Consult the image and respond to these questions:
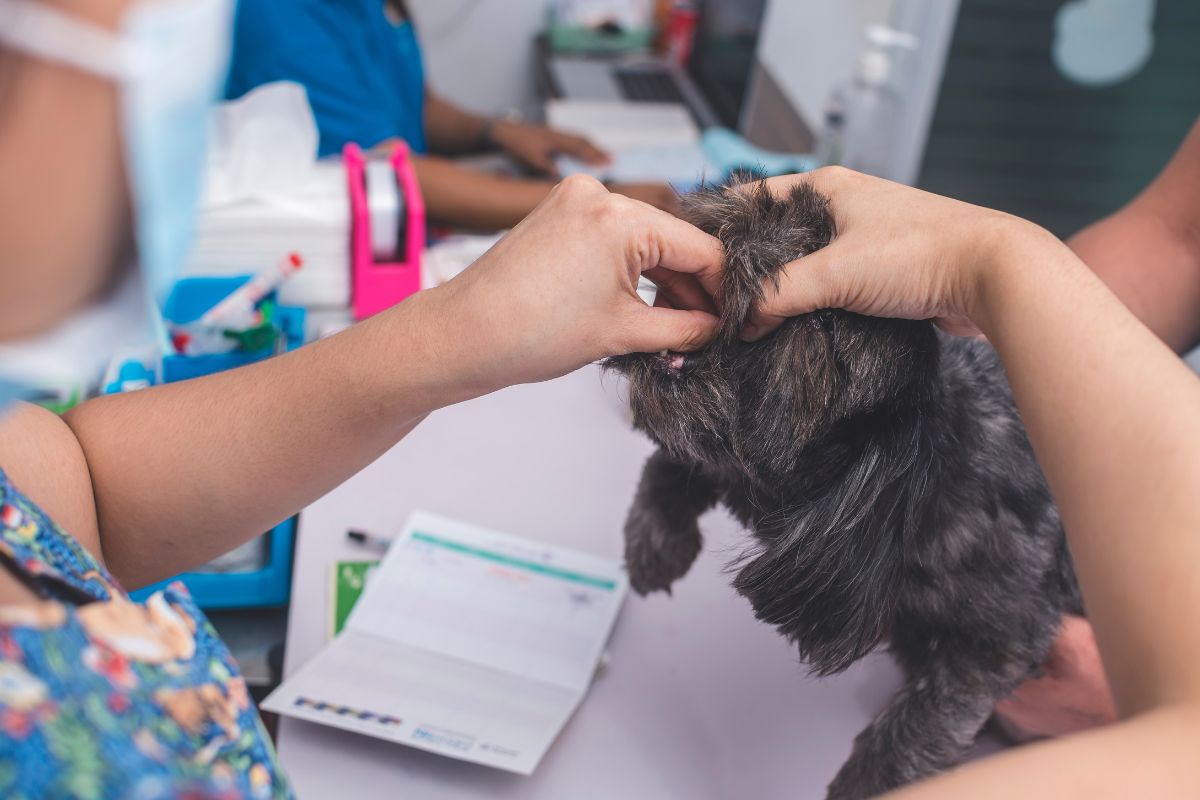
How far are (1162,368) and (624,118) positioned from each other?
92.9 inches

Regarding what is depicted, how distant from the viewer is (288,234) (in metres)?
1.67

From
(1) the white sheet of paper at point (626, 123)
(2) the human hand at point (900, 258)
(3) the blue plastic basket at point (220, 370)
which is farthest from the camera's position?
(1) the white sheet of paper at point (626, 123)

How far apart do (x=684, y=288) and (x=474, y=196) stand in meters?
1.30

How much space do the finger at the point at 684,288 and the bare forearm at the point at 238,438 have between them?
9.4 inches

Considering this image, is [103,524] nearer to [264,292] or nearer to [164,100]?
[164,100]

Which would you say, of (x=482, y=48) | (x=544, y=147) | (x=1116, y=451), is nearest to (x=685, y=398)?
(x=1116, y=451)

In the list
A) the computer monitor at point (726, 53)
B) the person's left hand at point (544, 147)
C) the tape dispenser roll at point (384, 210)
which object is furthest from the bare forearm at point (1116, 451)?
the computer monitor at point (726, 53)

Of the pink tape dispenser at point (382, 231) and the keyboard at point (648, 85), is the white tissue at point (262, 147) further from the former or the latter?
the keyboard at point (648, 85)

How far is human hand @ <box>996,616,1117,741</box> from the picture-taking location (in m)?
1.05

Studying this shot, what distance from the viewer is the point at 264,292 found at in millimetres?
1602

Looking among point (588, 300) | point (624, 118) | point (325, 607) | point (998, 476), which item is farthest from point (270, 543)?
point (624, 118)

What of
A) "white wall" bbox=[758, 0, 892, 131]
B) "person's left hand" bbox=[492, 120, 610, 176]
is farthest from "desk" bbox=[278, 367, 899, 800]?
"white wall" bbox=[758, 0, 892, 131]

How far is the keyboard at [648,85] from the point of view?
10.2 ft

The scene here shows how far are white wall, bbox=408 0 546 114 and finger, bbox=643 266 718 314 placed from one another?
3177mm
